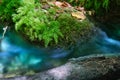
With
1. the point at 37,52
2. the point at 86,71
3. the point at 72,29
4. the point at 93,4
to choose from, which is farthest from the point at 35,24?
the point at 93,4

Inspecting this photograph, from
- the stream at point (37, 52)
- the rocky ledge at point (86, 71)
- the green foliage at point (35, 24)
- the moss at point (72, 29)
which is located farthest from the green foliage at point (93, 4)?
the rocky ledge at point (86, 71)

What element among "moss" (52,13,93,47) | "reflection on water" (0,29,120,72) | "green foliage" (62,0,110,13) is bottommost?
"reflection on water" (0,29,120,72)

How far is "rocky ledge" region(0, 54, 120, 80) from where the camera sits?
3352 mm

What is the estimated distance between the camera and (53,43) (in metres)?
4.60

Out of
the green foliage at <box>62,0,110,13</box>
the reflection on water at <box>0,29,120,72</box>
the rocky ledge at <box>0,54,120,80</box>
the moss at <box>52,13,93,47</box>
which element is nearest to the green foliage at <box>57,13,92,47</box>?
the moss at <box>52,13,93,47</box>

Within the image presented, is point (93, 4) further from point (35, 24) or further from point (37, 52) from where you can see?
point (37, 52)

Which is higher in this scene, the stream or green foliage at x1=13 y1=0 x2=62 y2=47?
green foliage at x1=13 y1=0 x2=62 y2=47

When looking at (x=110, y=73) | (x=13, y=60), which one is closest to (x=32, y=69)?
(x=13, y=60)

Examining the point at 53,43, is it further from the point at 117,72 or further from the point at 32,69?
the point at 117,72

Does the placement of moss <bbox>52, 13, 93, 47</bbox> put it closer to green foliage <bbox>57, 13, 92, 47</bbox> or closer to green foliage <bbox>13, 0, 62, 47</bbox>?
green foliage <bbox>57, 13, 92, 47</bbox>

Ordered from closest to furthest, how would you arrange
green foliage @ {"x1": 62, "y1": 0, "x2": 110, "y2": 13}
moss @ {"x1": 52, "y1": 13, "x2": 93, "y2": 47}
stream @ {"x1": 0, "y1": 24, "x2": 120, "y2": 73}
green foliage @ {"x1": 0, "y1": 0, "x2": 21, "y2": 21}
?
1. stream @ {"x1": 0, "y1": 24, "x2": 120, "y2": 73}
2. moss @ {"x1": 52, "y1": 13, "x2": 93, "y2": 47}
3. green foliage @ {"x1": 0, "y1": 0, "x2": 21, "y2": 21}
4. green foliage @ {"x1": 62, "y1": 0, "x2": 110, "y2": 13}

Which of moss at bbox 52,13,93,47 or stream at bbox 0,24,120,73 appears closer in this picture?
stream at bbox 0,24,120,73

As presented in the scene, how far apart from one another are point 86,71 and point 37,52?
1.34 m

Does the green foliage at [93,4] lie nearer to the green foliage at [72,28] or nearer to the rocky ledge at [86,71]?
the green foliage at [72,28]
